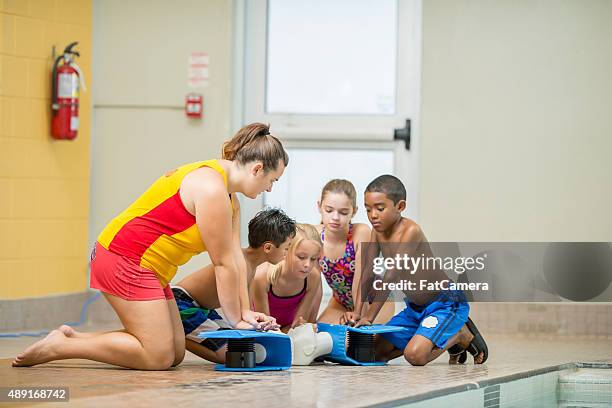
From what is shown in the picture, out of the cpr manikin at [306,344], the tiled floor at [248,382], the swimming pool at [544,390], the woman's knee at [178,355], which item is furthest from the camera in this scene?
the cpr manikin at [306,344]

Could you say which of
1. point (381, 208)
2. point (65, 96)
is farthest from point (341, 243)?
point (65, 96)

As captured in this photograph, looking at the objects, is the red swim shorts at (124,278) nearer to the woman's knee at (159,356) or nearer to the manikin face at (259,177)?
the woman's knee at (159,356)

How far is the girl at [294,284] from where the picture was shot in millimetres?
4660

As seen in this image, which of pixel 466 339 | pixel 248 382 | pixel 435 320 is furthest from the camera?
pixel 466 339

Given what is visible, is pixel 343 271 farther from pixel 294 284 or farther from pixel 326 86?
pixel 326 86

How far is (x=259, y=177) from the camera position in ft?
12.9

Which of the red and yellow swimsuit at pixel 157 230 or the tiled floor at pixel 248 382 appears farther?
the red and yellow swimsuit at pixel 157 230

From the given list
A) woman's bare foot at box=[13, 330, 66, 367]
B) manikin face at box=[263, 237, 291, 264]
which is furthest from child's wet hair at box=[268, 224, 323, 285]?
woman's bare foot at box=[13, 330, 66, 367]

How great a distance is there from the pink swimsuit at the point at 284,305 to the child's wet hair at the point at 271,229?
16.5 inches

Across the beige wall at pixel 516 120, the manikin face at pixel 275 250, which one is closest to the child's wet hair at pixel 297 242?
the manikin face at pixel 275 250

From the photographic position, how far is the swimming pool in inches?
142

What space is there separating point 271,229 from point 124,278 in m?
0.81

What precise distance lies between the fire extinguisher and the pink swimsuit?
2.31 m

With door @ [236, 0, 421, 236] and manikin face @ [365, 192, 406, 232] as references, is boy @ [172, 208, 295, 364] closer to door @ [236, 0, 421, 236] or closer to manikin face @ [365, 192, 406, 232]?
manikin face @ [365, 192, 406, 232]
